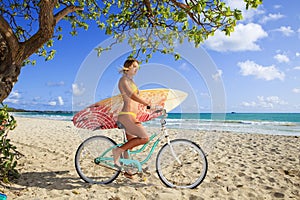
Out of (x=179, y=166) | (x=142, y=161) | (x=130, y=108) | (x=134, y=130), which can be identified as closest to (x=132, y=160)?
(x=142, y=161)

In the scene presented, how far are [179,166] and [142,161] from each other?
982 mm

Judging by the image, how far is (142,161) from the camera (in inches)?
176

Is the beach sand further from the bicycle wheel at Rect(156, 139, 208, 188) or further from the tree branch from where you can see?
the tree branch

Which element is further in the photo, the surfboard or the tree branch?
the surfboard

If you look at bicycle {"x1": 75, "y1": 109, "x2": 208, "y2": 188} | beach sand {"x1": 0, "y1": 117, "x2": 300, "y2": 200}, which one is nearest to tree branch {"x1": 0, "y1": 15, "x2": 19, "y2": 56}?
bicycle {"x1": 75, "y1": 109, "x2": 208, "y2": 188}

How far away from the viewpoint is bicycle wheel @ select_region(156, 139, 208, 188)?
13.9 feet

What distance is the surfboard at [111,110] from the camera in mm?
4844

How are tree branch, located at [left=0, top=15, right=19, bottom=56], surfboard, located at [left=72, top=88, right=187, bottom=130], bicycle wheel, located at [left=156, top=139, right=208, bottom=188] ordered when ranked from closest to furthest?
bicycle wheel, located at [left=156, top=139, right=208, bottom=188]
tree branch, located at [left=0, top=15, right=19, bottom=56]
surfboard, located at [left=72, top=88, right=187, bottom=130]

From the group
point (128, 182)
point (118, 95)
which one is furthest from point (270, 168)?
point (118, 95)

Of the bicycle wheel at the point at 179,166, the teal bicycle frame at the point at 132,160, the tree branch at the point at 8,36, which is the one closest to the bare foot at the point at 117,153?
the teal bicycle frame at the point at 132,160

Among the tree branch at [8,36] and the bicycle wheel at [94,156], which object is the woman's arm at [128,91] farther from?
the tree branch at [8,36]

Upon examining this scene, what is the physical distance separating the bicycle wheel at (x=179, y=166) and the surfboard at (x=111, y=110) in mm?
693

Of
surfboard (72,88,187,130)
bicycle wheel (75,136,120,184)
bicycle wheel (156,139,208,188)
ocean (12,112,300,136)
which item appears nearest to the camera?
bicycle wheel (156,139,208,188)

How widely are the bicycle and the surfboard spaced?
1.31ft
